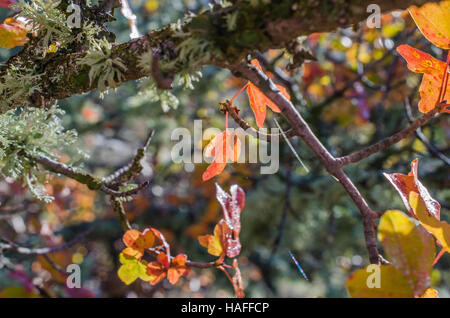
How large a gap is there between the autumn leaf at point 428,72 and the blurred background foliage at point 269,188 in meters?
0.52

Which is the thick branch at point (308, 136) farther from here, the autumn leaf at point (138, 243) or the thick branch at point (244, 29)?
the autumn leaf at point (138, 243)

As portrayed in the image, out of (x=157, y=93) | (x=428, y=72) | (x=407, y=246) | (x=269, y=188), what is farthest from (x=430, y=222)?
(x=269, y=188)

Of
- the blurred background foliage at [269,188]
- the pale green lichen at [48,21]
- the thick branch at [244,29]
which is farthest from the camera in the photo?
the blurred background foliage at [269,188]

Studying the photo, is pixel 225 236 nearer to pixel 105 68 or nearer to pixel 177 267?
pixel 177 267

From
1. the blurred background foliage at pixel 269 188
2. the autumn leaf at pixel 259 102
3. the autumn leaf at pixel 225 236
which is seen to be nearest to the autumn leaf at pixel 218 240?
the autumn leaf at pixel 225 236

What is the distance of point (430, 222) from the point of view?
0.95ft

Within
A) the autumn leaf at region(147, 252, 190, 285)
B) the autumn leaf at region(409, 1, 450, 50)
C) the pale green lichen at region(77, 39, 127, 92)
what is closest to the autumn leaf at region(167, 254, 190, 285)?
the autumn leaf at region(147, 252, 190, 285)

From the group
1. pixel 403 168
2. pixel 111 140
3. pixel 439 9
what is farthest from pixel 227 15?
pixel 111 140

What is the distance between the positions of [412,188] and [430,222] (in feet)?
0.20

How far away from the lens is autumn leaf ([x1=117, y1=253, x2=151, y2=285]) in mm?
433

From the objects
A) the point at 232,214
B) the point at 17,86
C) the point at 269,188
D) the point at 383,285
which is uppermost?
the point at 269,188

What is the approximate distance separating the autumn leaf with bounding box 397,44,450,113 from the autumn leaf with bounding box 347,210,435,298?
0.15 metres

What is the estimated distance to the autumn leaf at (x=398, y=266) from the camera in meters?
0.27

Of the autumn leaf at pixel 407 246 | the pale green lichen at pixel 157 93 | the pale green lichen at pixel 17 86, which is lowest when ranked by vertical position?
the autumn leaf at pixel 407 246
